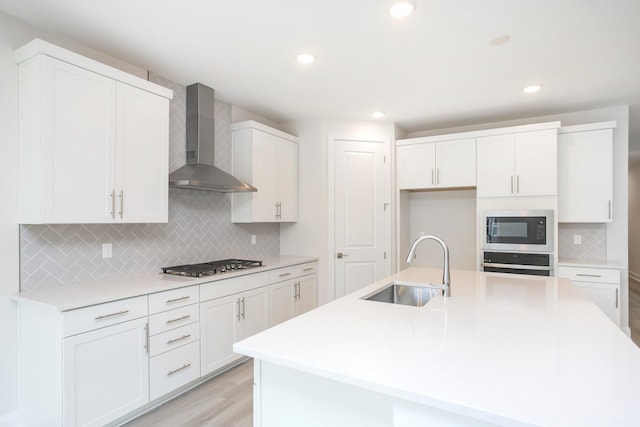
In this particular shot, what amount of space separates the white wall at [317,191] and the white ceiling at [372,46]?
2.02 ft

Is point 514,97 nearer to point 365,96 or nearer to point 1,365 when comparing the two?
point 365,96

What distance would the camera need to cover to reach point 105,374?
2.05m

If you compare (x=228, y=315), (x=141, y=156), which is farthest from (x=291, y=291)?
(x=141, y=156)

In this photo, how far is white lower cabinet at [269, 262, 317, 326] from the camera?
136 inches

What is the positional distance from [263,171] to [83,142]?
1.81 m

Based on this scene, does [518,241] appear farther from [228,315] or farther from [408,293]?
[228,315]

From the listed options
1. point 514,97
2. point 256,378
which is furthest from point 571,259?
point 256,378

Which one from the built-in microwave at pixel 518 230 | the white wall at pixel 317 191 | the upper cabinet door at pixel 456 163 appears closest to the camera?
Answer: the built-in microwave at pixel 518 230

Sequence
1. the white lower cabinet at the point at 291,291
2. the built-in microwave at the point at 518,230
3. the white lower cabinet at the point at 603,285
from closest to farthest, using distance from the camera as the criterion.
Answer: the white lower cabinet at the point at 603,285 → the white lower cabinet at the point at 291,291 → the built-in microwave at the point at 518,230

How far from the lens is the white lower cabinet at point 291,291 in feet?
11.3

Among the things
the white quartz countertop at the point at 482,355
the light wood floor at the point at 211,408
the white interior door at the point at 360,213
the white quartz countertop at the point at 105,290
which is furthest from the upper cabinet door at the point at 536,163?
the light wood floor at the point at 211,408

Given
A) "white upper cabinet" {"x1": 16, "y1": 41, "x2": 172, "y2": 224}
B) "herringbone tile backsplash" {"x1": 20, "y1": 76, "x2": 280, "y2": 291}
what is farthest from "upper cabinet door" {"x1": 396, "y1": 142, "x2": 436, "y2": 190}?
"white upper cabinet" {"x1": 16, "y1": 41, "x2": 172, "y2": 224}

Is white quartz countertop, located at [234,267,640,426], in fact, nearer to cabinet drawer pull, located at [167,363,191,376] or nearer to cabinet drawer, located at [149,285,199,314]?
cabinet drawer, located at [149,285,199,314]

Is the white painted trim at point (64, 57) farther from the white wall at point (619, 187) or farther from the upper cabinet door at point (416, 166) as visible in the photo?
the white wall at point (619, 187)
